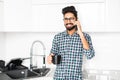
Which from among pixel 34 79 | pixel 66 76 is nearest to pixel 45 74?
pixel 34 79

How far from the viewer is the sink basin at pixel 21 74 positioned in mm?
2609

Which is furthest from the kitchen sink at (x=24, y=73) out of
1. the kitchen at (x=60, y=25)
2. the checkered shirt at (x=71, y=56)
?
the checkered shirt at (x=71, y=56)

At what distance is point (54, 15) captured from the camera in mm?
2568

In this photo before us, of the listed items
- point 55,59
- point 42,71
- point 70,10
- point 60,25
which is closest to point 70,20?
point 70,10

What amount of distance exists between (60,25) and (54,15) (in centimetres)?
12

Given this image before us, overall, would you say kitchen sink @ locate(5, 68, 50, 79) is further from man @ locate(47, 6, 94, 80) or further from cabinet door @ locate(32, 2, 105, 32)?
cabinet door @ locate(32, 2, 105, 32)

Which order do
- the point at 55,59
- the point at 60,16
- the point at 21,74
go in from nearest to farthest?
the point at 55,59, the point at 60,16, the point at 21,74

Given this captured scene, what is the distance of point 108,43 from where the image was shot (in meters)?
2.78

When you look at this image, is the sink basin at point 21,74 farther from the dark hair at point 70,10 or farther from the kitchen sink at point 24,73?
the dark hair at point 70,10

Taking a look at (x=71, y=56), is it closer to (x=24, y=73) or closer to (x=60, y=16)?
(x=60, y=16)

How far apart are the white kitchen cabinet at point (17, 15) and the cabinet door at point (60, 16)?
0.07 m

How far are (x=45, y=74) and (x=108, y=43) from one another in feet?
2.65

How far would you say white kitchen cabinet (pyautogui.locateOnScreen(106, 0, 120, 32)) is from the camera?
2426mm

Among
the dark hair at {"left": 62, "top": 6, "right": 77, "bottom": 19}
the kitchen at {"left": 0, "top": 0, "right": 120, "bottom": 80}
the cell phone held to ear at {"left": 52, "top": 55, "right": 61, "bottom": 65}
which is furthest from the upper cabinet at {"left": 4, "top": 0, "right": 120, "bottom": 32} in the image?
the cell phone held to ear at {"left": 52, "top": 55, "right": 61, "bottom": 65}
